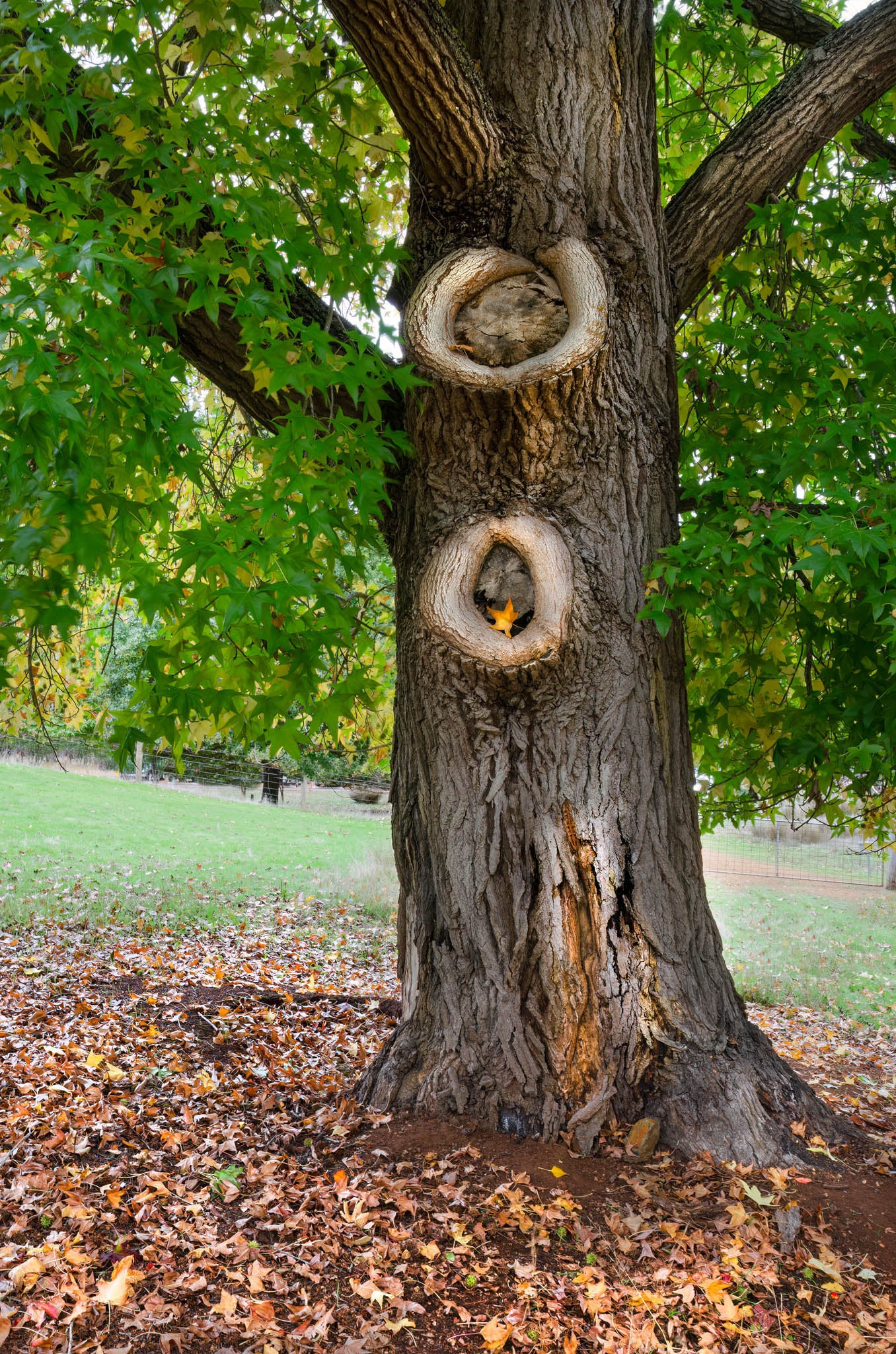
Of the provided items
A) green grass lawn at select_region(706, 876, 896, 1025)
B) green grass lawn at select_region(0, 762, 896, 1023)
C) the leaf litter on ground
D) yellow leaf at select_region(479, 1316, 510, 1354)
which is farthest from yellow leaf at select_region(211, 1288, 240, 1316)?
green grass lawn at select_region(706, 876, 896, 1025)

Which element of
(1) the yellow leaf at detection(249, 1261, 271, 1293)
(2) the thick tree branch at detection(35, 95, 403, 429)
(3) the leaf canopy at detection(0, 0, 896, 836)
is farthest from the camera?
(2) the thick tree branch at detection(35, 95, 403, 429)

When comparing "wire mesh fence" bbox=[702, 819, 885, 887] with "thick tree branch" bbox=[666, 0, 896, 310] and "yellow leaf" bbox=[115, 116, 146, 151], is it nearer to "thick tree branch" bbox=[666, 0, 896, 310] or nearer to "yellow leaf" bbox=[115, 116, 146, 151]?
"thick tree branch" bbox=[666, 0, 896, 310]

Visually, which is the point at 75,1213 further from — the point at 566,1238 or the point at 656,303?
the point at 656,303

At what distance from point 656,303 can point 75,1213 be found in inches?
138

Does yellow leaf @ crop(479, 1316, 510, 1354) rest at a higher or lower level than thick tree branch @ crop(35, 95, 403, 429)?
lower

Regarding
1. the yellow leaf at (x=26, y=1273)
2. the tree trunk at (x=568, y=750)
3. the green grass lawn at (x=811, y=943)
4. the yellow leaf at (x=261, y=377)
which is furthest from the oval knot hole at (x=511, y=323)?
the green grass lawn at (x=811, y=943)

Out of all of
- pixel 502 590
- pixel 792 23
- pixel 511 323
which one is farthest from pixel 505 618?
pixel 792 23

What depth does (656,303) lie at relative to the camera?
3.31m

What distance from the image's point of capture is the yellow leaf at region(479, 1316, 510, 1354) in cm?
210

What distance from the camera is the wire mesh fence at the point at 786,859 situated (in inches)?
543

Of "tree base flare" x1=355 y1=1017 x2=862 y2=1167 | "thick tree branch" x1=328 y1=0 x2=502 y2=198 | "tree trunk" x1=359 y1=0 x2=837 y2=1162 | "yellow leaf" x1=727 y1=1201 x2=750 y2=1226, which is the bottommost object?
"yellow leaf" x1=727 y1=1201 x2=750 y2=1226

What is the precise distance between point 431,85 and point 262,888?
851 centimetres

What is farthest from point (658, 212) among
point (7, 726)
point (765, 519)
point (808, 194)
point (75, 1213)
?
point (7, 726)

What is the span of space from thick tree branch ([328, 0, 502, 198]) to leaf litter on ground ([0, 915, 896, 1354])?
10.5 feet
